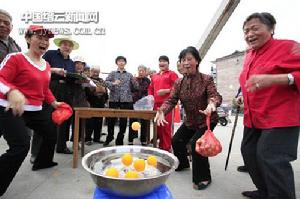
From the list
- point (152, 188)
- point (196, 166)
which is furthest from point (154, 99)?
point (152, 188)

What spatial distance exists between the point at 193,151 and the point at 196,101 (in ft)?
1.92

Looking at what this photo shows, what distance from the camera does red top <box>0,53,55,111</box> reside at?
2.29 m

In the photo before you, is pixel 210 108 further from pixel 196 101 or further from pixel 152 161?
pixel 152 161

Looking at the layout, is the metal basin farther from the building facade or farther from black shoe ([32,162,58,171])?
the building facade

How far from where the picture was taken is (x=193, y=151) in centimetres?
277

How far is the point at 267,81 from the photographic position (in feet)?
5.70

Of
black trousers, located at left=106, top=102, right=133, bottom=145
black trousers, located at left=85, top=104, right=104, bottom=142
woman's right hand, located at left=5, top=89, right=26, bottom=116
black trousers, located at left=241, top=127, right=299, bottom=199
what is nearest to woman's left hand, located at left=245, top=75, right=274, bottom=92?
black trousers, located at left=241, top=127, right=299, bottom=199

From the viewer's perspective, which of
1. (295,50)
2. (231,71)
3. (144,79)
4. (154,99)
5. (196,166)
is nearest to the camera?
(295,50)

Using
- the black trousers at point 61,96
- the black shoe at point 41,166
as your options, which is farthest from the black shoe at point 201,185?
the black trousers at point 61,96

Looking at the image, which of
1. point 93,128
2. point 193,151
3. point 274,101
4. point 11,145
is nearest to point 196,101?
point 193,151

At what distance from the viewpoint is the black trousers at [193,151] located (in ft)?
9.07

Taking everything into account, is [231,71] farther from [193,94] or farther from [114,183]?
[114,183]

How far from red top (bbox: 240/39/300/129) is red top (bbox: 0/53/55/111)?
2.07m

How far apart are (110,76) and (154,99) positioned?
1.03 meters
